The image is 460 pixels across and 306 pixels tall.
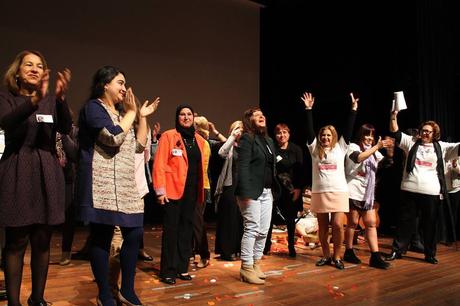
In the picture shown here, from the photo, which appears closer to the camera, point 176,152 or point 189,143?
point 176,152

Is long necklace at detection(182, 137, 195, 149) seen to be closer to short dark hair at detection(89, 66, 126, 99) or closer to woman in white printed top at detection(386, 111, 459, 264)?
short dark hair at detection(89, 66, 126, 99)

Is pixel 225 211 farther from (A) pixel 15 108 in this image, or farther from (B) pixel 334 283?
(A) pixel 15 108

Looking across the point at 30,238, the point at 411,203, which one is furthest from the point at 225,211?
the point at 30,238

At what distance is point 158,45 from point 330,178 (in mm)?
4102

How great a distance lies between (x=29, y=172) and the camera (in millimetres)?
2180

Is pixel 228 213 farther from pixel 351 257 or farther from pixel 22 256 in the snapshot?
pixel 22 256

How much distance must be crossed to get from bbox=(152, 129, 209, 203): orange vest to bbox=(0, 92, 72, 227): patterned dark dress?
43.1 inches

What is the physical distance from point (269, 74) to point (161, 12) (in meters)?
2.50

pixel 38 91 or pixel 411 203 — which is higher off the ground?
pixel 38 91

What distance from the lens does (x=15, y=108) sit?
7.10ft

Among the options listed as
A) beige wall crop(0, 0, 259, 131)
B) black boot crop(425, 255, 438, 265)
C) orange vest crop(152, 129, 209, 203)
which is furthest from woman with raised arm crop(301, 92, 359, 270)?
beige wall crop(0, 0, 259, 131)

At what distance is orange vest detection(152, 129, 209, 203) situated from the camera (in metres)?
3.34

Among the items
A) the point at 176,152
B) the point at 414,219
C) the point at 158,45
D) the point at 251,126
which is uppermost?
the point at 158,45

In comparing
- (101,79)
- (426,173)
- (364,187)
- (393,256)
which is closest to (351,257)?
(393,256)
